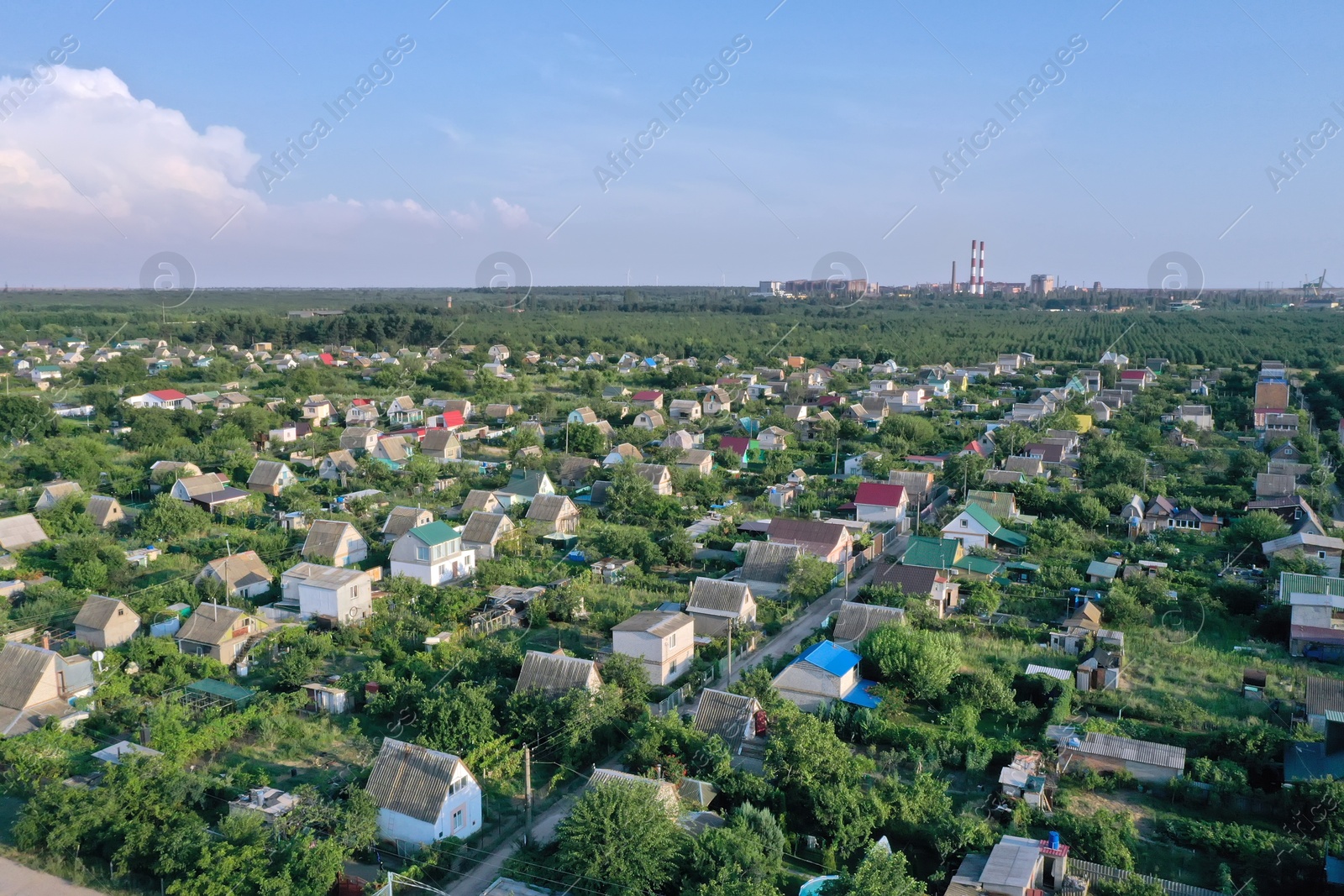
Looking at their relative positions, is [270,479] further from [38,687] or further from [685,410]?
[685,410]

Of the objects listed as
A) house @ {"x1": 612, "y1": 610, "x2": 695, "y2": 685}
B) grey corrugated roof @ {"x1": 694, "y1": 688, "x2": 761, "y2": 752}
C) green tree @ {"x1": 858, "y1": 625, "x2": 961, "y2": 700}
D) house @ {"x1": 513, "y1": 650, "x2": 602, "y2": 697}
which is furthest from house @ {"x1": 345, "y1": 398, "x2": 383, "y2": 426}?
grey corrugated roof @ {"x1": 694, "y1": 688, "x2": 761, "y2": 752}

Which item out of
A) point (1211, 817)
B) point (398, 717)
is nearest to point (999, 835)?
point (1211, 817)

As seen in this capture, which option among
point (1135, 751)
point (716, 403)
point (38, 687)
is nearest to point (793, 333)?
point (716, 403)

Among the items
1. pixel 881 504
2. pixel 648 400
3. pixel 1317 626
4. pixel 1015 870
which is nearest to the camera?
pixel 1015 870

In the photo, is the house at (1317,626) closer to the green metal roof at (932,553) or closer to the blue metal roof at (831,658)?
the green metal roof at (932,553)

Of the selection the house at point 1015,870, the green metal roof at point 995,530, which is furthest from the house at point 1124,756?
the green metal roof at point 995,530

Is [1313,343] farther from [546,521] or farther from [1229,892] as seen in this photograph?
[1229,892]

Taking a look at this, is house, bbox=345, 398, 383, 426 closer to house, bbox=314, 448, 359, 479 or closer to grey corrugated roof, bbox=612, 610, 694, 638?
house, bbox=314, 448, 359, 479
